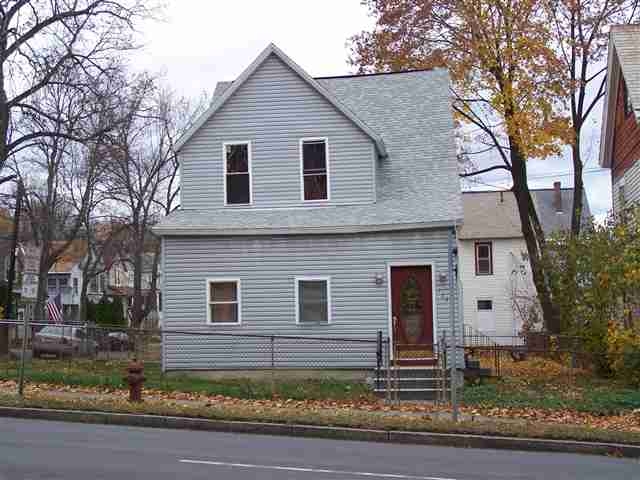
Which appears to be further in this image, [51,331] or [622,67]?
[622,67]

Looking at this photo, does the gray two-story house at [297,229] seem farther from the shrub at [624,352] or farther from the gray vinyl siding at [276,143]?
the shrub at [624,352]

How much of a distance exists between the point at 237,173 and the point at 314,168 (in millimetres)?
1997

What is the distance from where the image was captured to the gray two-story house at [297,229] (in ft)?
67.3

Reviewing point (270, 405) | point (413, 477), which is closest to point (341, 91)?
point (270, 405)

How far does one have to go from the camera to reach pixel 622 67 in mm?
23141

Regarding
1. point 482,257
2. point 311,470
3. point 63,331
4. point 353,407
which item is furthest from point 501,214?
point 311,470

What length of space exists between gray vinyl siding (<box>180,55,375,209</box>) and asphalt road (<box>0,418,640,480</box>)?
31.1ft

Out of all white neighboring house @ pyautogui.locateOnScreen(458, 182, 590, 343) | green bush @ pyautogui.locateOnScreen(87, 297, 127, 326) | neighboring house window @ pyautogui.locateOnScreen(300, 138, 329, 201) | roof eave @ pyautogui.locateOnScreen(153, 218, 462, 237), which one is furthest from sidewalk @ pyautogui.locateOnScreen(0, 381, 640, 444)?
green bush @ pyautogui.locateOnScreen(87, 297, 127, 326)

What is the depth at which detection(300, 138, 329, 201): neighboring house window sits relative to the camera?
2192 cm

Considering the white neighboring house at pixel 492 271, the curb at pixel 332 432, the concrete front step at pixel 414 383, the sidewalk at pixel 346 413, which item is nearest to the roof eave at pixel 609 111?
the concrete front step at pixel 414 383

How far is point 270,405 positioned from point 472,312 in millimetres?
33852

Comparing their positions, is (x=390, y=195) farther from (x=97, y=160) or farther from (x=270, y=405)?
(x=97, y=160)

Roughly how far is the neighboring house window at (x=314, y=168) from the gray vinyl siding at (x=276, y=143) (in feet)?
0.46

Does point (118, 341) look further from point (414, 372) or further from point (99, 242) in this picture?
point (99, 242)
